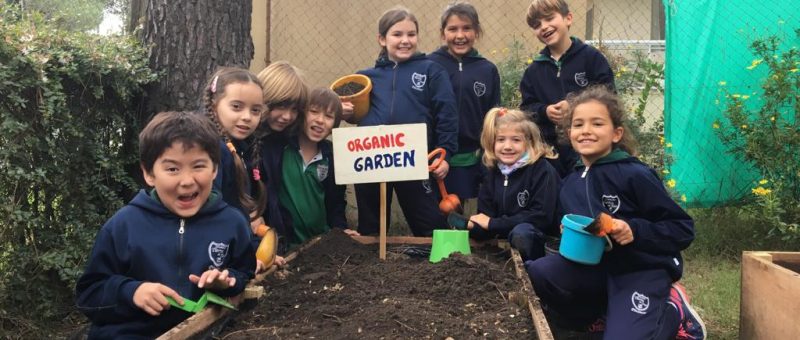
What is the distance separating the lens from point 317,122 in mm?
3920

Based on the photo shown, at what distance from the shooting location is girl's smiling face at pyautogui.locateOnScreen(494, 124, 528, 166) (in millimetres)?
3852

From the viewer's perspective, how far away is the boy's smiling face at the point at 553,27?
13.2ft

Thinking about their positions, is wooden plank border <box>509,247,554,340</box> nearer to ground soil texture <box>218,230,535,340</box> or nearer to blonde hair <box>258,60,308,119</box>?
ground soil texture <box>218,230,535,340</box>

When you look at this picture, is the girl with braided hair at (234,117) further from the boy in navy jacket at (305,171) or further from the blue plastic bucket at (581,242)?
the blue plastic bucket at (581,242)

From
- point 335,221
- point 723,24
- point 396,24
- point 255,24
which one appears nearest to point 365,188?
point 335,221

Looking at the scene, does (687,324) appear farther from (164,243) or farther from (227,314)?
(164,243)

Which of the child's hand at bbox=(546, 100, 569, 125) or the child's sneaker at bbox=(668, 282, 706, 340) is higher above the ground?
the child's hand at bbox=(546, 100, 569, 125)

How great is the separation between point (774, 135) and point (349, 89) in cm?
310

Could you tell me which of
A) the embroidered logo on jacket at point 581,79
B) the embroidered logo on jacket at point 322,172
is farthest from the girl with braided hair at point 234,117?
the embroidered logo on jacket at point 581,79

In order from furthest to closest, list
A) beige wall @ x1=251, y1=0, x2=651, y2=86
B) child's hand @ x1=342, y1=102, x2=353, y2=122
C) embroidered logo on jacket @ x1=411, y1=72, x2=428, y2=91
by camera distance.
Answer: beige wall @ x1=251, y1=0, x2=651, y2=86
embroidered logo on jacket @ x1=411, y1=72, x2=428, y2=91
child's hand @ x1=342, y1=102, x2=353, y2=122

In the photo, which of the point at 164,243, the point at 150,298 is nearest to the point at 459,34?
the point at 164,243

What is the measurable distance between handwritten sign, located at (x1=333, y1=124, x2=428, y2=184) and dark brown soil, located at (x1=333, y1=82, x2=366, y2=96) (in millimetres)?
745

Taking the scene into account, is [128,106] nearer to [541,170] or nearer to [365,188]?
[365,188]

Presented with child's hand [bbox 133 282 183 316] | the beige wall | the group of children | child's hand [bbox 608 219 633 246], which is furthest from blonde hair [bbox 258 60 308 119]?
the beige wall
